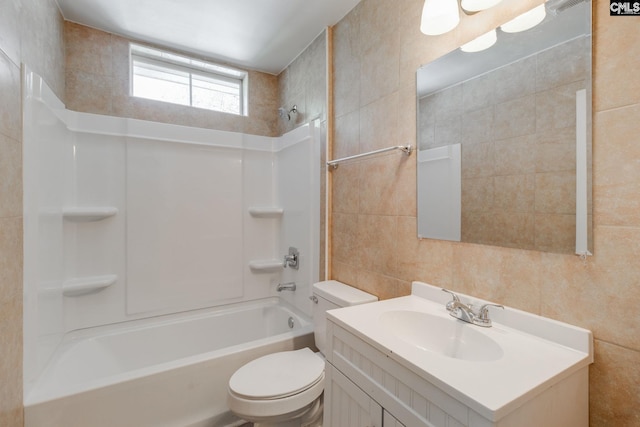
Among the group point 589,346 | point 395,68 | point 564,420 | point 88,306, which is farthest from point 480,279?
point 88,306

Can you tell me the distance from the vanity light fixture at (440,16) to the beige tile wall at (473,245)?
2.7 inches

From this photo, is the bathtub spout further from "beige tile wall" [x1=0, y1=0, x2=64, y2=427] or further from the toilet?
"beige tile wall" [x1=0, y1=0, x2=64, y2=427]

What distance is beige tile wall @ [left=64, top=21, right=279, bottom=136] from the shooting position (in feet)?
6.58

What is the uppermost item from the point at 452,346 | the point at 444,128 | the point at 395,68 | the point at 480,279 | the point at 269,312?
the point at 395,68

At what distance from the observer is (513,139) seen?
40.3 inches

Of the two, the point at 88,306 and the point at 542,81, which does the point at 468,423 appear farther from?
the point at 88,306

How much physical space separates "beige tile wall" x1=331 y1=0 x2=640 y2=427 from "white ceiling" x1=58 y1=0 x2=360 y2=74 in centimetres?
27

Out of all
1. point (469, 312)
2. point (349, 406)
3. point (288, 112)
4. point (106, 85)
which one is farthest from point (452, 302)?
point (106, 85)

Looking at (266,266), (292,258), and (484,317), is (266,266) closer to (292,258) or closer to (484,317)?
(292,258)

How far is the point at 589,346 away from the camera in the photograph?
32.4 inches

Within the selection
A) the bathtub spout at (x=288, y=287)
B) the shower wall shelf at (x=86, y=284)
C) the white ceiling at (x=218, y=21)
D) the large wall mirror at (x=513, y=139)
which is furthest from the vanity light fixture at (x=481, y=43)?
the shower wall shelf at (x=86, y=284)

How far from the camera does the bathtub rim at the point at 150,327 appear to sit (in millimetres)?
1295

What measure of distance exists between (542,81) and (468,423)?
1014mm

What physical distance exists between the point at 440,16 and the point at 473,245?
917 mm
